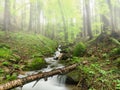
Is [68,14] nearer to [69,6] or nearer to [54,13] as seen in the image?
[69,6]

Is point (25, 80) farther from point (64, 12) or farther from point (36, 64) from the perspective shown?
point (64, 12)

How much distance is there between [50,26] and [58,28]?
3.38m

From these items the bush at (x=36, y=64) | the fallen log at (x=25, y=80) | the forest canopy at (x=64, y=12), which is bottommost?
the bush at (x=36, y=64)

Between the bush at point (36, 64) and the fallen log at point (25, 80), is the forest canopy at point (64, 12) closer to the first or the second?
the bush at point (36, 64)

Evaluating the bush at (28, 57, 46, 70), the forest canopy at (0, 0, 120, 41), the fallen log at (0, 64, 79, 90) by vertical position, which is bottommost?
the bush at (28, 57, 46, 70)

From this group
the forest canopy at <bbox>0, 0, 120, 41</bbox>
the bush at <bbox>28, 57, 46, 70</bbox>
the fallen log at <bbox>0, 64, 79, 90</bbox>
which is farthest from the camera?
the forest canopy at <bbox>0, 0, 120, 41</bbox>

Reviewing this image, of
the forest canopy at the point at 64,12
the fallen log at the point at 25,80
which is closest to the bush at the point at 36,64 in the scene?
the fallen log at the point at 25,80

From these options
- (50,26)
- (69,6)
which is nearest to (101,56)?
(69,6)

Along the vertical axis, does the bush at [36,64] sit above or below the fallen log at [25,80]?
below

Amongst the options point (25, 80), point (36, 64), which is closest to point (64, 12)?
point (36, 64)

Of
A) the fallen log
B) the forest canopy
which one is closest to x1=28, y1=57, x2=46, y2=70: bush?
the fallen log

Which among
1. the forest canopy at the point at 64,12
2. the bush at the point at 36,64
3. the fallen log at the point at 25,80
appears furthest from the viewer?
the forest canopy at the point at 64,12

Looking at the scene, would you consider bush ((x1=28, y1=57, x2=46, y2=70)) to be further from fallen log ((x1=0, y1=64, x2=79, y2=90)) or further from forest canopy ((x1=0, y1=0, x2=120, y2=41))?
forest canopy ((x1=0, y1=0, x2=120, y2=41))

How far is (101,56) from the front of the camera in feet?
34.0
